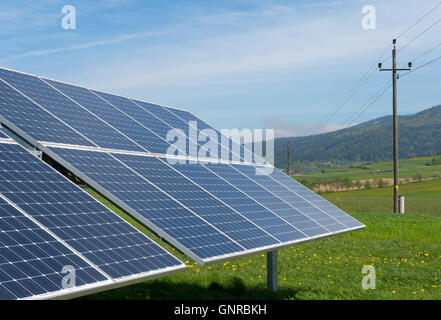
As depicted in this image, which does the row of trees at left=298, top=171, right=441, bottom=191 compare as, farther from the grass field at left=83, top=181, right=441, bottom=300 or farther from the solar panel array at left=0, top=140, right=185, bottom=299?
the solar panel array at left=0, top=140, right=185, bottom=299

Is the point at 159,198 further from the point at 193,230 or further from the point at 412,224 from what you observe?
the point at 412,224

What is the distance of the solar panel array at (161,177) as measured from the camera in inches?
433

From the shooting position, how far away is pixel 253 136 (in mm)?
15922

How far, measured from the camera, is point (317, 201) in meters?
18.6

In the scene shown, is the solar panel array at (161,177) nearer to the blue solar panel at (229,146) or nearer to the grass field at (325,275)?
the blue solar panel at (229,146)

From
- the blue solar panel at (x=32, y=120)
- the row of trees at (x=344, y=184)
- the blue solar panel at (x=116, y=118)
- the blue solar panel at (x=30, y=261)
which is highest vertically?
the row of trees at (x=344, y=184)

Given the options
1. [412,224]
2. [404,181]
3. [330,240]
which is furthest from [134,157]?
[404,181]

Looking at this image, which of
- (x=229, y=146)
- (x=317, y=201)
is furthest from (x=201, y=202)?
(x=229, y=146)

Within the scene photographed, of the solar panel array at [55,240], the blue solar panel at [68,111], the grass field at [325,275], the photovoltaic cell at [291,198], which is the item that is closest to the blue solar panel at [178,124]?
the photovoltaic cell at [291,198]

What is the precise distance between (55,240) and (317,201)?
12.0m

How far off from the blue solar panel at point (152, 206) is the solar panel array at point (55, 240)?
2.40 ft
